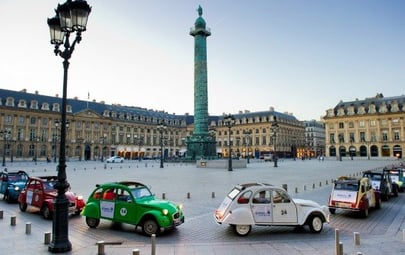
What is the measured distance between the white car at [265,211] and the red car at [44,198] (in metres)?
5.69

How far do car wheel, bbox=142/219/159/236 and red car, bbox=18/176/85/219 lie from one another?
3.87m

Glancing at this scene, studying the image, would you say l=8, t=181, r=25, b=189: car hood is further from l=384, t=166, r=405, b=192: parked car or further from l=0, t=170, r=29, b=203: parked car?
l=384, t=166, r=405, b=192: parked car

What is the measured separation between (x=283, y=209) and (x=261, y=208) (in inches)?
27.8

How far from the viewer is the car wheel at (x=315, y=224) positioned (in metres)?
9.66

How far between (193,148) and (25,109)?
1884 inches

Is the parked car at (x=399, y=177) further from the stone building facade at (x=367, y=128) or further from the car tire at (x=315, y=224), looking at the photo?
the stone building facade at (x=367, y=128)

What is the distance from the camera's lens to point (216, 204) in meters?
14.0

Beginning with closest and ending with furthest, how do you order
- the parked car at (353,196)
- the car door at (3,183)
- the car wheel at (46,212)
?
the car wheel at (46,212), the parked car at (353,196), the car door at (3,183)

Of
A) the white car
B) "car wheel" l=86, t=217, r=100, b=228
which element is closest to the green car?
"car wheel" l=86, t=217, r=100, b=228

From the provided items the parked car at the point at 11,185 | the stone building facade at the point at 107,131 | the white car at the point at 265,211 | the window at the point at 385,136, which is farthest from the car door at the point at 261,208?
the window at the point at 385,136

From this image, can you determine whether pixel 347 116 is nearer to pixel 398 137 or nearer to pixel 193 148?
pixel 398 137

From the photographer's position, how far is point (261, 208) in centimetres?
951

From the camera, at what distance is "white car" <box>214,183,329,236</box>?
938 cm

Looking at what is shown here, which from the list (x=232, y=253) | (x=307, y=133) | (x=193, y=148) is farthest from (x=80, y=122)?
(x=307, y=133)
